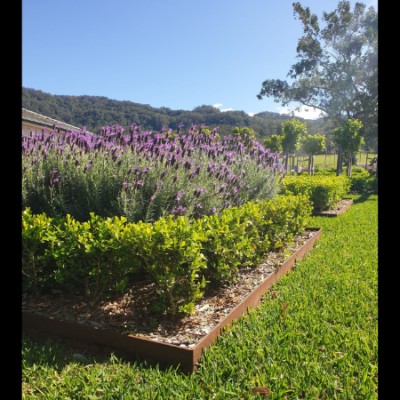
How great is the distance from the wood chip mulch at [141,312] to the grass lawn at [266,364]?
0.24 metres

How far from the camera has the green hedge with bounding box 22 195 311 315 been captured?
116 inches

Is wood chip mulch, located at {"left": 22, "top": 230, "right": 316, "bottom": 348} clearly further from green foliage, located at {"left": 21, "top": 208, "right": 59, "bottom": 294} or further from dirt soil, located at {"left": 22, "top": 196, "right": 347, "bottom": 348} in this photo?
green foliage, located at {"left": 21, "top": 208, "right": 59, "bottom": 294}

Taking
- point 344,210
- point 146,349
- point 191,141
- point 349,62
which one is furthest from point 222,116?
point 146,349

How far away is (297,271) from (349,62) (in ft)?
111

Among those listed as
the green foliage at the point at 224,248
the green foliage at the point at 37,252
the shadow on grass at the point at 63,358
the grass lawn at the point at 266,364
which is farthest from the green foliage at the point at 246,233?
the green foliage at the point at 37,252

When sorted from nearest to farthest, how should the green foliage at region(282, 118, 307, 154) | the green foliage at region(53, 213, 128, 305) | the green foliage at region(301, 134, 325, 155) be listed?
the green foliage at region(53, 213, 128, 305), the green foliage at region(282, 118, 307, 154), the green foliage at region(301, 134, 325, 155)

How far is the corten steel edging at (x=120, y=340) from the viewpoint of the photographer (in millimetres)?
2588

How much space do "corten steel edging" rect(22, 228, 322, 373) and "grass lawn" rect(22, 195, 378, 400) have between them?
0.09 meters

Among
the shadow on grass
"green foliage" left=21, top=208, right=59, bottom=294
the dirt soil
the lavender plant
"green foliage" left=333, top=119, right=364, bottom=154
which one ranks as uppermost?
"green foliage" left=333, top=119, right=364, bottom=154

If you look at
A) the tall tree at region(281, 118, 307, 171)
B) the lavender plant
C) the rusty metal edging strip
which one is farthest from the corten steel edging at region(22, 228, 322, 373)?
the tall tree at region(281, 118, 307, 171)

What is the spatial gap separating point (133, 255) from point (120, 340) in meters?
0.75

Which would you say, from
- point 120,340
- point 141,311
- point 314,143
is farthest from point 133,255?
point 314,143
